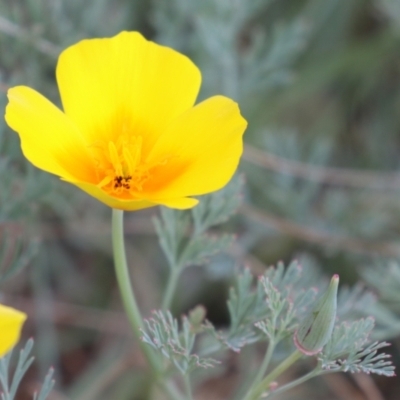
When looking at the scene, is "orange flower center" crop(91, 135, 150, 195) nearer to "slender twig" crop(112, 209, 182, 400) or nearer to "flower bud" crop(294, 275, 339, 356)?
"slender twig" crop(112, 209, 182, 400)

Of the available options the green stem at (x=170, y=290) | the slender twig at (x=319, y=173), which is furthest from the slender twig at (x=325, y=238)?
the green stem at (x=170, y=290)

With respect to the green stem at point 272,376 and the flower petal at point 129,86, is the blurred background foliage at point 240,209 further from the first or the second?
the green stem at point 272,376

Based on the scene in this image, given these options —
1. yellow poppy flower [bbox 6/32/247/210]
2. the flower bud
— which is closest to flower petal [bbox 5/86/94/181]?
yellow poppy flower [bbox 6/32/247/210]

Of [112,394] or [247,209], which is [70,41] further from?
[112,394]

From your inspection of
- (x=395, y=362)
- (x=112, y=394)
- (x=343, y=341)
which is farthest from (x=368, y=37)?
(x=343, y=341)

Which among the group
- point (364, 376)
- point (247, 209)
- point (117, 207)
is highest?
point (117, 207)

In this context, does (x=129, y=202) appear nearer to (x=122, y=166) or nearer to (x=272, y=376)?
(x=122, y=166)
